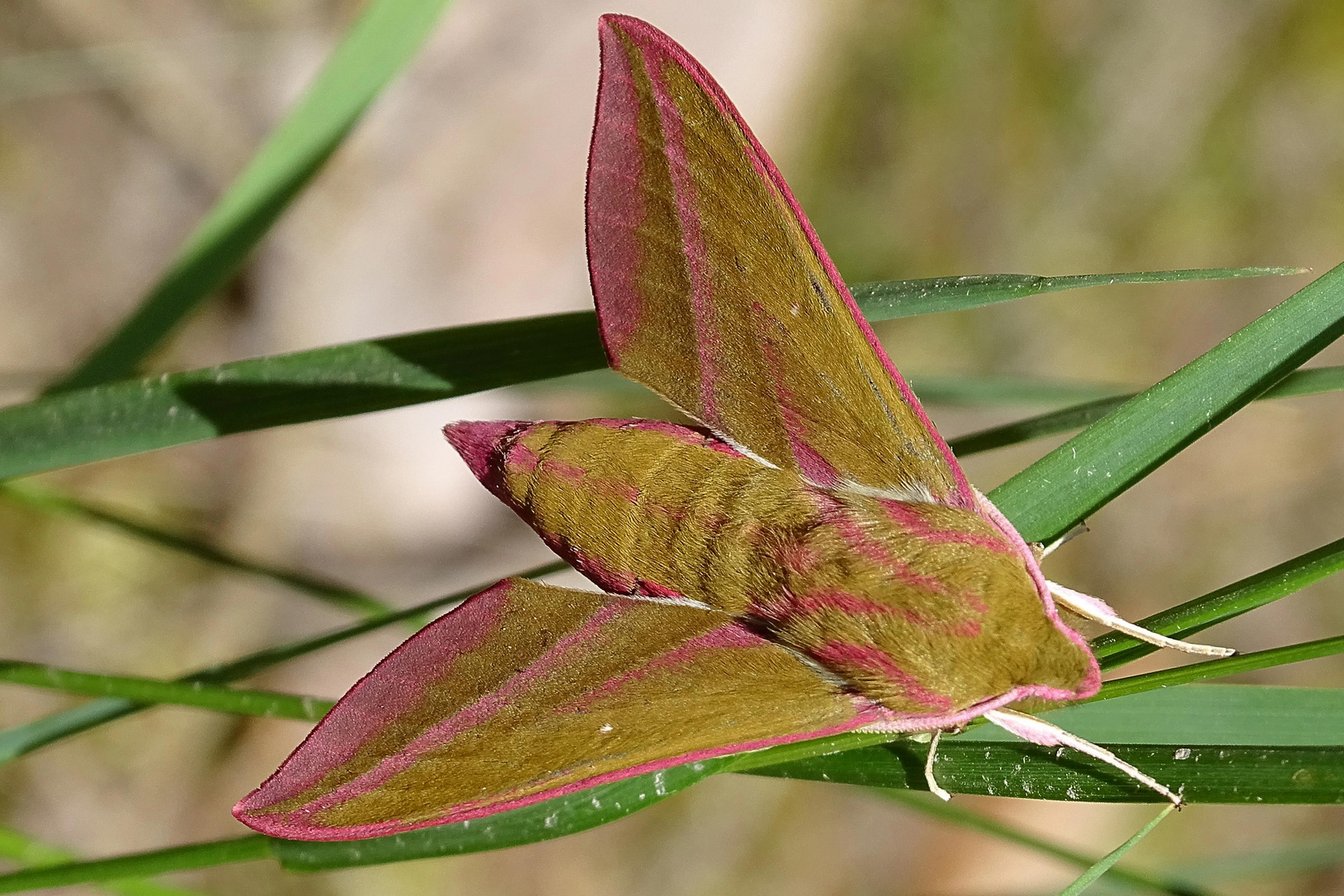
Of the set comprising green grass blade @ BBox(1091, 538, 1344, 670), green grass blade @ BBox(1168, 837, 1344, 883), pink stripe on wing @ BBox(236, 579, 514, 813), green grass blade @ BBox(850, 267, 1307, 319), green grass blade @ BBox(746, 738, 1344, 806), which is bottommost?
green grass blade @ BBox(1168, 837, 1344, 883)

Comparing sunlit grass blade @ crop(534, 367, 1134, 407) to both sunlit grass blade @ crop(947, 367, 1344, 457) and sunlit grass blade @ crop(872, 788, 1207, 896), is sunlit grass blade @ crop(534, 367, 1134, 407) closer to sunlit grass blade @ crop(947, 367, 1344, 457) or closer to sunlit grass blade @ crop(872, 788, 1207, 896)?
sunlit grass blade @ crop(947, 367, 1344, 457)

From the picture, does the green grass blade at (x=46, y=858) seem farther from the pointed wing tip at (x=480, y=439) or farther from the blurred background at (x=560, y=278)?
the blurred background at (x=560, y=278)

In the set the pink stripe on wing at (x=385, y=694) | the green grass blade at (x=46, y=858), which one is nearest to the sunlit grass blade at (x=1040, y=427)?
the pink stripe on wing at (x=385, y=694)

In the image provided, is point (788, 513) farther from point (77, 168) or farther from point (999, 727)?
→ point (77, 168)

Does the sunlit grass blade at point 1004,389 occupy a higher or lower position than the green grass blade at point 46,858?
higher

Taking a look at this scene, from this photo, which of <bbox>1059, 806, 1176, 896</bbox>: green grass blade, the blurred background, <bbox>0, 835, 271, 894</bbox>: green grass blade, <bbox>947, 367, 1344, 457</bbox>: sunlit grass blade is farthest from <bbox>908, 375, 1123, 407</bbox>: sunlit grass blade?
the blurred background

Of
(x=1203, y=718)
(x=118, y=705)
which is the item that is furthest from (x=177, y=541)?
(x=1203, y=718)
